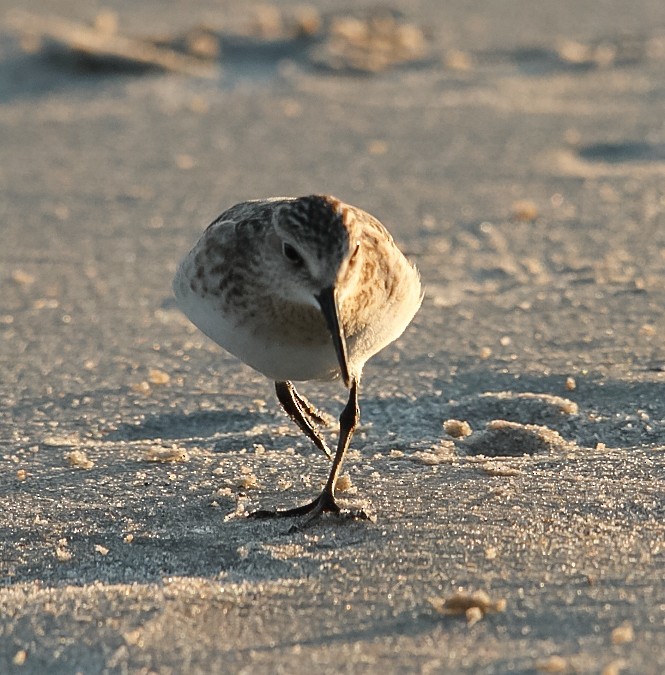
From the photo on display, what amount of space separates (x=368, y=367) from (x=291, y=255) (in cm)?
154

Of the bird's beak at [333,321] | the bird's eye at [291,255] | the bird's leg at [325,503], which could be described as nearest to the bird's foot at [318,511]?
Result: the bird's leg at [325,503]

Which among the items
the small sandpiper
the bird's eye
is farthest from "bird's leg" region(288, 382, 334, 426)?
the bird's eye

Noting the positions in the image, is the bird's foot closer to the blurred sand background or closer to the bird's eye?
the blurred sand background

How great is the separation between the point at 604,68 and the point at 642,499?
652 cm

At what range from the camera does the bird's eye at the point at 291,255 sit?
4.04 meters

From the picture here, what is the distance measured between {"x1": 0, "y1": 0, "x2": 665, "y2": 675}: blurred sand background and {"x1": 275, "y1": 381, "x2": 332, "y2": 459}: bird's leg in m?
0.11

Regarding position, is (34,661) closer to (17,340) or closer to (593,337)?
(17,340)

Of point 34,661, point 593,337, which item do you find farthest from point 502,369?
point 34,661

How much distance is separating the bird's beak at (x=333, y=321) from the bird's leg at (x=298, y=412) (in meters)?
0.83

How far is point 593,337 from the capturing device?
5664 millimetres

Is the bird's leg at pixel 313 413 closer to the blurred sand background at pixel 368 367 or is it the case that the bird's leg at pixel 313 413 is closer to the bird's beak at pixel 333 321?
the blurred sand background at pixel 368 367

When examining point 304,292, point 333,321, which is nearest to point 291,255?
point 304,292

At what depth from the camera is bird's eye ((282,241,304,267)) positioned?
404 cm

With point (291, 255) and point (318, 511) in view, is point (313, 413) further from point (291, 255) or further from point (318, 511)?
point (291, 255)
